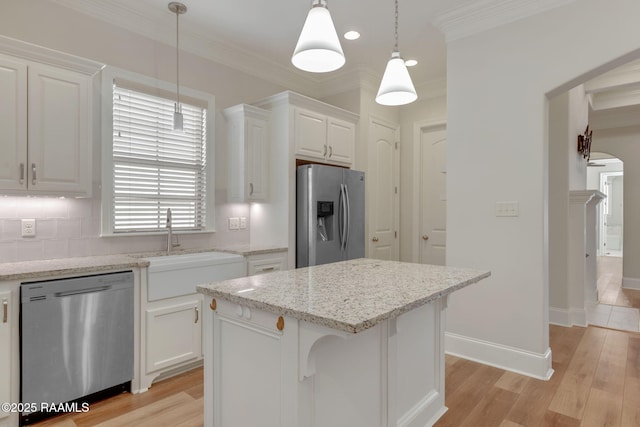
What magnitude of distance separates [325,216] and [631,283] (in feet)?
18.3

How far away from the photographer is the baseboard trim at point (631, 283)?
5918mm

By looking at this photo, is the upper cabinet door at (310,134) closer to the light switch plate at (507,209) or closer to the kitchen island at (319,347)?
the light switch plate at (507,209)

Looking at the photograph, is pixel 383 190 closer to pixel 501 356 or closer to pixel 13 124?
pixel 501 356

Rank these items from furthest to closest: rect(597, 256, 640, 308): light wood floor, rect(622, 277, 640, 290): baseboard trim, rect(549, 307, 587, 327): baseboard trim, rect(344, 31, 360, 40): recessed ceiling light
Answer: rect(622, 277, 640, 290): baseboard trim → rect(597, 256, 640, 308): light wood floor → rect(549, 307, 587, 327): baseboard trim → rect(344, 31, 360, 40): recessed ceiling light

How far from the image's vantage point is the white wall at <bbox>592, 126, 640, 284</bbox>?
5.92 meters

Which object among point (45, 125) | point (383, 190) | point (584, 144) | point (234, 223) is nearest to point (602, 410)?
point (383, 190)

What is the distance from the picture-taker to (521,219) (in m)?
2.83

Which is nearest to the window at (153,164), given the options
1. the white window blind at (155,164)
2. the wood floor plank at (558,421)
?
the white window blind at (155,164)

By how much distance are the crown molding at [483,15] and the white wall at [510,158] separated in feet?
0.19

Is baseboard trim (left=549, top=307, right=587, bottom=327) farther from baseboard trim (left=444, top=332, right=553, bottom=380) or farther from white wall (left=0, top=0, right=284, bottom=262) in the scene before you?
white wall (left=0, top=0, right=284, bottom=262)

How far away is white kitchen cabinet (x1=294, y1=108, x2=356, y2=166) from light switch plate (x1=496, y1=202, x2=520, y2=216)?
1.78 m

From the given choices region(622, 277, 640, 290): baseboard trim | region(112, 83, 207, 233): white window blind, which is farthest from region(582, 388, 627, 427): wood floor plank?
region(622, 277, 640, 290): baseboard trim

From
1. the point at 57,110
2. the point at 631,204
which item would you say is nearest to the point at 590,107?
the point at 631,204

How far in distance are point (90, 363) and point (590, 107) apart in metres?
6.53
